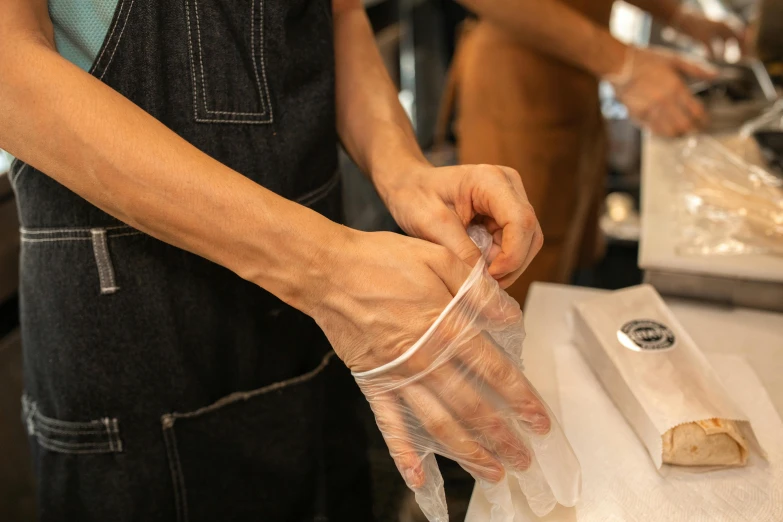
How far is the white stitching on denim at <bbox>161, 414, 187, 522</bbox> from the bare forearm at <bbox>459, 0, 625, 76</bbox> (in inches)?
39.7

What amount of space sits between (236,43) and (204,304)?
0.28m

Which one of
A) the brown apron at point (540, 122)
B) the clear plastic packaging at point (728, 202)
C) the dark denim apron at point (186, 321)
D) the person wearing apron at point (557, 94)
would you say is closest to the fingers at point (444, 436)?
the dark denim apron at point (186, 321)

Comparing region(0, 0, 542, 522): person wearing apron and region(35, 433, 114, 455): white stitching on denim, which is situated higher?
region(0, 0, 542, 522): person wearing apron

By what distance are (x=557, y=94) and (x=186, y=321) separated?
3.60 ft

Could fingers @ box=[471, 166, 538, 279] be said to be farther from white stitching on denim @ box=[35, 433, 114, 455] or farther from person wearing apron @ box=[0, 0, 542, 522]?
white stitching on denim @ box=[35, 433, 114, 455]

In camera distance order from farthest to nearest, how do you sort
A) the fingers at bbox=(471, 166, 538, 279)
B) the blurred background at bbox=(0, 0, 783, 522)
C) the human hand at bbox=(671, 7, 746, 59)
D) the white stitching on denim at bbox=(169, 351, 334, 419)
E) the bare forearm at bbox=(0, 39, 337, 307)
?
1. the human hand at bbox=(671, 7, 746, 59)
2. the blurred background at bbox=(0, 0, 783, 522)
3. the white stitching on denim at bbox=(169, 351, 334, 419)
4. the fingers at bbox=(471, 166, 538, 279)
5. the bare forearm at bbox=(0, 39, 337, 307)

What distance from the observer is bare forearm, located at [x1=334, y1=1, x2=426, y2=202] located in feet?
2.47

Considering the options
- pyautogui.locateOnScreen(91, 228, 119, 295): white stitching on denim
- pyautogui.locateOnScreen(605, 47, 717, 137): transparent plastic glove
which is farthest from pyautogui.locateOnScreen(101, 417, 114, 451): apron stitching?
pyautogui.locateOnScreen(605, 47, 717, 137): transparent plastic glove

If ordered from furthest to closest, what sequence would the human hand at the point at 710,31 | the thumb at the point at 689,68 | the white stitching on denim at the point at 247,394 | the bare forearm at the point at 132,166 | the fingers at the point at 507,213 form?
the human hand at the point at 710,31, the thumb at the point at 689,68, the white stitching on denim at the point at 247,394, the fingers at the point at 507,213, the bare forearm at the point at 132,166

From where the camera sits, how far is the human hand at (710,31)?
1714 mm

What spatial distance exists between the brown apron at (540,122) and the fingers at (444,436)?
0.92m

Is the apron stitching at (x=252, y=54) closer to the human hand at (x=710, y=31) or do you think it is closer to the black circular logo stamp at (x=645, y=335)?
the black circular logo stamp at (x=645, y=335)

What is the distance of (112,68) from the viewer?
614mm

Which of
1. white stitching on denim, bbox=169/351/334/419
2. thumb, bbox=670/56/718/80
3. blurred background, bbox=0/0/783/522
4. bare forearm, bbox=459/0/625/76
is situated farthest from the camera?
thumb, bbox=670/56/718/80
